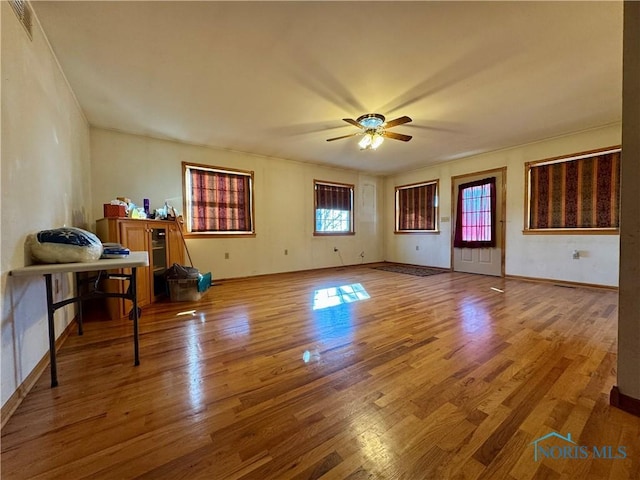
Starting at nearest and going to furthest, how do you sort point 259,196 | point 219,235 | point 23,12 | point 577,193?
point 23,12 → point 577,193 → point 219,235 → point 259,196

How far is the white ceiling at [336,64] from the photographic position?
1.89m

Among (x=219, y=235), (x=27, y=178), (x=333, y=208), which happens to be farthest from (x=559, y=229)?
(x=27, y=178)

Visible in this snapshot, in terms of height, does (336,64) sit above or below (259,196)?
above

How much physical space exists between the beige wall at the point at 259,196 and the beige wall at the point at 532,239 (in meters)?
1.59

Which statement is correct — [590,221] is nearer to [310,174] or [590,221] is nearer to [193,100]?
[310,174]

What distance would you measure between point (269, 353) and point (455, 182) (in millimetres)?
5515

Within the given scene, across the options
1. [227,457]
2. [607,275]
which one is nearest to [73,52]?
[227,457]

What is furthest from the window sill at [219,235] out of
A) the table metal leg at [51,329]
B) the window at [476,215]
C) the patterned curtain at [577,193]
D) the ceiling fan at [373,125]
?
the patterned curtain at [577,193]

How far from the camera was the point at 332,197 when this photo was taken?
652 centimetres

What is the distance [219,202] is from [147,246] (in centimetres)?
186

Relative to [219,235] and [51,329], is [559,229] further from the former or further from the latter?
[51,329]

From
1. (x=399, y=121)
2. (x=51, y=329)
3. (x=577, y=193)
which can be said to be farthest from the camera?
(x=577, y=193)

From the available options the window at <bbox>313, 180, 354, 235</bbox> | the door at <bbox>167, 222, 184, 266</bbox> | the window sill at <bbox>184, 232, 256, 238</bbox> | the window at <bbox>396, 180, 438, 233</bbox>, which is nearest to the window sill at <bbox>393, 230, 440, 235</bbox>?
the window at <bbox>396, 180, 438, 233</bbox>

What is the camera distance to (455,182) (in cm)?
587
